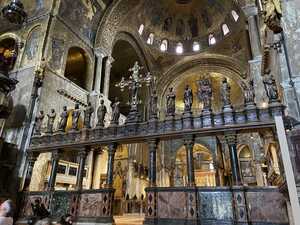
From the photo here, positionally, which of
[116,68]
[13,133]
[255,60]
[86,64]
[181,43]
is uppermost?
[181,43]

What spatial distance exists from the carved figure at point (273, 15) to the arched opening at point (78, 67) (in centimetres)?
980

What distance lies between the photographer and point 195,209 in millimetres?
6008

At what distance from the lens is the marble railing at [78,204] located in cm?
679

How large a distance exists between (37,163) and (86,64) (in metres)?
6.63

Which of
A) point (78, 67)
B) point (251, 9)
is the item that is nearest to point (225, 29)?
point (251, 9)

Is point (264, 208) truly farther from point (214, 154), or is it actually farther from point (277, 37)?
point (214, 154)

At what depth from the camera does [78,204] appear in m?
7.18

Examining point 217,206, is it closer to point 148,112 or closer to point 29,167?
point 148,112

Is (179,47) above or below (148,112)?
above

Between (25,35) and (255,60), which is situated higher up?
(25,35)

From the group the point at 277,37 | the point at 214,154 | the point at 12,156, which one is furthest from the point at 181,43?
the point at 12,156

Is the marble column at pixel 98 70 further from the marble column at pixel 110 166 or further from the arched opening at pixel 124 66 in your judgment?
the marble column at pixel 110 166

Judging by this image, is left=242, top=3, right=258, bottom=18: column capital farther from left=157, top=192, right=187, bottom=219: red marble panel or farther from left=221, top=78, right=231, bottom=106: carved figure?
left=157, top=192, right=187, bottom=219: red marble panel

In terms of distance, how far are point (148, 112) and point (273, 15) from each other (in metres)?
4.61
